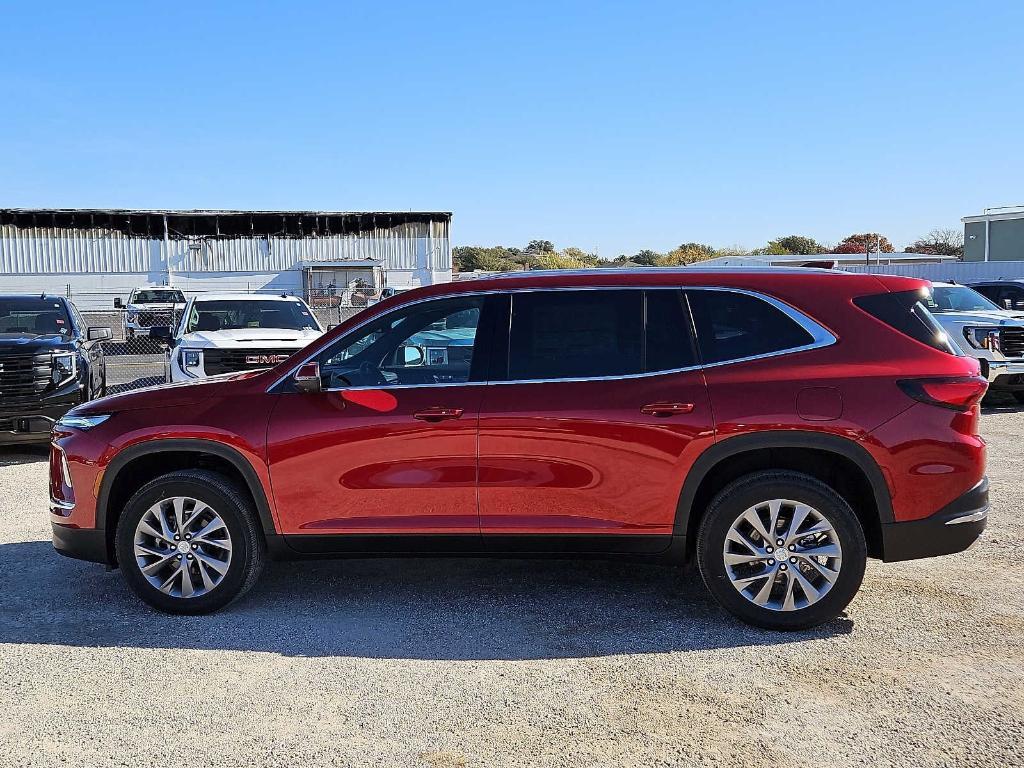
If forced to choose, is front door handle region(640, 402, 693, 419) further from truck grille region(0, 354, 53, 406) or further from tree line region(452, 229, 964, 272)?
tree line region(452, 229, 964, 272)

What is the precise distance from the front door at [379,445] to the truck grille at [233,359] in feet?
19.0

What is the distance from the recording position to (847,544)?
464 centimetres

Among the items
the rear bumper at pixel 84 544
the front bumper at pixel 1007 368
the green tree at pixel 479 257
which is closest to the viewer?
the rear bumper at pixel 84 544

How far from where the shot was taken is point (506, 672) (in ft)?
14.1

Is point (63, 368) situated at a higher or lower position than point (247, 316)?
lower

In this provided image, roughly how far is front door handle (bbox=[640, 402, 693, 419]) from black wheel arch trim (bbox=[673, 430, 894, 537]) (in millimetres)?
225

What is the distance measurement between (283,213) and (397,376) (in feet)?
183

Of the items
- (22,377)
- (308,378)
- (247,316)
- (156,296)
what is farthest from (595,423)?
(156,296)

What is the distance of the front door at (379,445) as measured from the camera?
484 centimetres

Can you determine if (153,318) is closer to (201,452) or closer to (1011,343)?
(1011,343)

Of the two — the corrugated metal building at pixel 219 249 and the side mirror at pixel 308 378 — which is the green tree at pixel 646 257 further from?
the side mirror at pixel 308 378

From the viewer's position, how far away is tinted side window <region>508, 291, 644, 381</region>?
4855 mm

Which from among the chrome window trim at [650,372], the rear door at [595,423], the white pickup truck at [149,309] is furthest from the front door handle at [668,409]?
the white pickup truck at [149,309]

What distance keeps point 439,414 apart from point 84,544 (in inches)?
82.9
